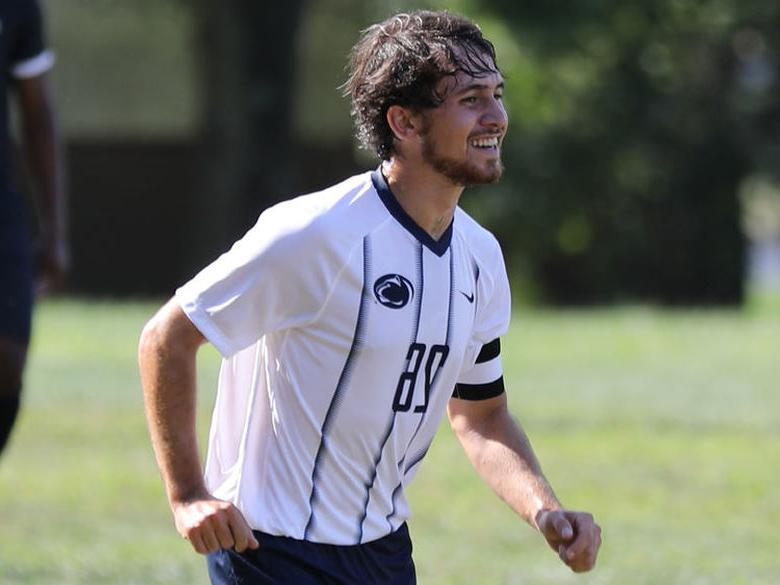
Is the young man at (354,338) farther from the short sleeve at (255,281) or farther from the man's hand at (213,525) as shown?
the man's hand at (213,525)

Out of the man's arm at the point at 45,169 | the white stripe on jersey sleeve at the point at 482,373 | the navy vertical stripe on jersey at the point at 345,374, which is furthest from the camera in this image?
the man's arm at the point at 45,169

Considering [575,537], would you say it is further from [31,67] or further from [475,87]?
[31,67]

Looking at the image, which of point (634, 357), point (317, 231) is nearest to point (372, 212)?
point (317, 231)

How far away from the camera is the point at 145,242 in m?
35.3

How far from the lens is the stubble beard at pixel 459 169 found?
440 cm

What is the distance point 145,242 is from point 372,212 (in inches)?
1228

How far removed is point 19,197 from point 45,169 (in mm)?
284

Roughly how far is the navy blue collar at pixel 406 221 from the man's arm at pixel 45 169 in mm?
2480

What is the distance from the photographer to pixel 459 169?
4.42 metres

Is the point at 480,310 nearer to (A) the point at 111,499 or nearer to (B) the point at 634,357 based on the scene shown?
(A) the point at 111,499

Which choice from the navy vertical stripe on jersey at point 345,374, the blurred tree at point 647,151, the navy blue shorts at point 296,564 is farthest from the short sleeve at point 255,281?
the blurred tree at point 647,151

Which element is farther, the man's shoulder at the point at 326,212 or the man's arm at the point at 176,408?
the man's shoulder at the point at 326,212

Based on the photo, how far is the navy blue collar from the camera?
14.6ft

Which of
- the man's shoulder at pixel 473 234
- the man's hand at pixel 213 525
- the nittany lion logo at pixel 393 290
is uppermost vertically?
the man's shoulder at pixel 473 234
